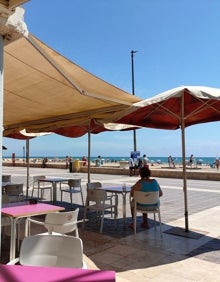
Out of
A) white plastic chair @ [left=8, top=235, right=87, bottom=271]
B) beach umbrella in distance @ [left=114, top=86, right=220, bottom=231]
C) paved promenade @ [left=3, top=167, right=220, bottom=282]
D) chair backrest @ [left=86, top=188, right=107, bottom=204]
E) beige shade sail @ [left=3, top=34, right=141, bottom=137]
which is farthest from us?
chair backrest @ [left=86, top=188, right=107, bottom=204]

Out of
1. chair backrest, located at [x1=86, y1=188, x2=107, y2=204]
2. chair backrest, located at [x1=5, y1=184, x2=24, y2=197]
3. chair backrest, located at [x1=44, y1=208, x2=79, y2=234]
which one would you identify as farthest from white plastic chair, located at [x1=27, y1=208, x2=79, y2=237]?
chair backrest, located at [x1=5, y1=184, x2=24, y2=197]

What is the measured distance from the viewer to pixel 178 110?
623 centimetres

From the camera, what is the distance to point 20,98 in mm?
5727

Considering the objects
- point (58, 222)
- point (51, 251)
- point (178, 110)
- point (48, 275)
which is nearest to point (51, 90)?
point (58, 222)

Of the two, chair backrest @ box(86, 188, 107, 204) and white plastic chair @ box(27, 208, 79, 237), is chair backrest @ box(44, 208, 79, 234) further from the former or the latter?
chair backrest @ box(86, 188, 107, 204)

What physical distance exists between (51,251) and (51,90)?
10.7 feet

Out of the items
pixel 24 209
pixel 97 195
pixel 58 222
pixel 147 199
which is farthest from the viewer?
pixel 97 195

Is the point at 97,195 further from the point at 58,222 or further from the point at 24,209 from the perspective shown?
the point at 58,222

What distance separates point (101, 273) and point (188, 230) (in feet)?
13.9

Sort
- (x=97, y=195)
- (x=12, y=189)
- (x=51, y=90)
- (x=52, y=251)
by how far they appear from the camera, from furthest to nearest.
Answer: (x=12, y=189), (x=97, y=195), (x=51, y=90), (x=52, y=251)

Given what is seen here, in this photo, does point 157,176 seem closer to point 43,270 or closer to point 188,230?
point 188,230

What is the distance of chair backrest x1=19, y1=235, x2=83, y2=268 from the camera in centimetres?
234

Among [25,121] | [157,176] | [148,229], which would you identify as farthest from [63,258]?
[157,176]

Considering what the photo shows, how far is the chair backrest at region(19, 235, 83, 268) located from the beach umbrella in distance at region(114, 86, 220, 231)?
2.91m
